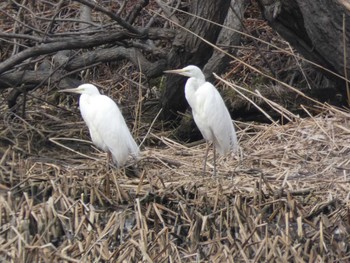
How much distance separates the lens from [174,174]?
6520 mm

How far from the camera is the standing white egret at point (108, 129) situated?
262 inches

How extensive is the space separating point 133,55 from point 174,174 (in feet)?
5.44

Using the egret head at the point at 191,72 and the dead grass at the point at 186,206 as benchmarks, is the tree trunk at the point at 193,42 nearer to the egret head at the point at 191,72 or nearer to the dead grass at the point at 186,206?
the egret head at the point at 191,72

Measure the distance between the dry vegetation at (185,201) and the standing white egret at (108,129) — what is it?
128mm

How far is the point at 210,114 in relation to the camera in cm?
672

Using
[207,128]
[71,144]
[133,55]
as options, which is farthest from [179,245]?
[133,55]

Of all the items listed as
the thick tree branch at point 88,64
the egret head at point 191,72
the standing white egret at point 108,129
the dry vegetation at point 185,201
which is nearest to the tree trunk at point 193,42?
the thick tree branch at point 88,64

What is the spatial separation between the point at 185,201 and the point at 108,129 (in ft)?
3.83

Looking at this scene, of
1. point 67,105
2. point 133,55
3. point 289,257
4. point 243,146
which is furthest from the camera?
point 67,105

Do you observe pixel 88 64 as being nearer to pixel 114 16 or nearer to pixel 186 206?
pixel 114 16

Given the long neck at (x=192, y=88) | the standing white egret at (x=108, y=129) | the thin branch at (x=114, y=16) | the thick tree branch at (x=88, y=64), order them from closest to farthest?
the standing white egret at (x=108, y=129)
the long neck at (x=192, y=88)
the thin branch at (x=114, y=16)
the thick tree branch at (x=88, y=64)

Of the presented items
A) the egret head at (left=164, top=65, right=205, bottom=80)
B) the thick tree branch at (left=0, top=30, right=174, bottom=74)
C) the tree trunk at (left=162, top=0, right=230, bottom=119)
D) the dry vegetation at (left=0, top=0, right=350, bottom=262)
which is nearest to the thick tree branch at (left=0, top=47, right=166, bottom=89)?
the tree trunk at (left=162, top=0, right=230, bottom=119)

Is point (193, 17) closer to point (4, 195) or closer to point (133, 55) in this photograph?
point (133, 55)

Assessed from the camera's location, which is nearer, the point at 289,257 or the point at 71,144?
the point at 289,257
